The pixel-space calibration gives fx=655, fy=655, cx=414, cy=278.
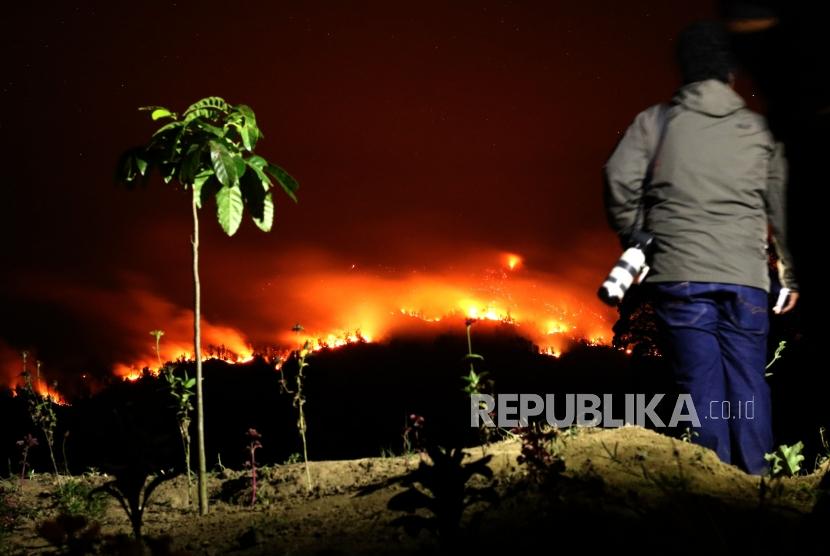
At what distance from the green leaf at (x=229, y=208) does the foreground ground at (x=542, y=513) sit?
1883 mm

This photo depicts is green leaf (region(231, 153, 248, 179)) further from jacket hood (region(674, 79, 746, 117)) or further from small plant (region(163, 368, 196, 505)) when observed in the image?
jacket hood (region(674, 79, 746, 117))

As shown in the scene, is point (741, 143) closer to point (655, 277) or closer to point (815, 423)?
point (655, 277)

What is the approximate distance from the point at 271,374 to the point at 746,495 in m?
17.3

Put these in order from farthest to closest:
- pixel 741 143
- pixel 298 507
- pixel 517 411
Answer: pixel 517 411
pixel 298 507
pixel 741 143

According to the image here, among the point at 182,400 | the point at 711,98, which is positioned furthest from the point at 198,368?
the point at 711,98

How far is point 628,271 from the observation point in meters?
3.18

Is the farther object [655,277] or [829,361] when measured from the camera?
[655,277]

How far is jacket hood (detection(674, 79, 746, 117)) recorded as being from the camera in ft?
10.9

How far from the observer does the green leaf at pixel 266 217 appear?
493 centimetres

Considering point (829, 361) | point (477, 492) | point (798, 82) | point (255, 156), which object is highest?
point (255, 156)

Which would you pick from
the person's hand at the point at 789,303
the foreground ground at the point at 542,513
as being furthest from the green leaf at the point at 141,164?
the person's hand at the point at 789,303

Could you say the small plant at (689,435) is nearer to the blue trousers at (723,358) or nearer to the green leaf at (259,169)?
the blue trousers at (723,358)

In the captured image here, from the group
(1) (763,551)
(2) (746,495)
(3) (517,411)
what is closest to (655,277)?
(2) (746,495)

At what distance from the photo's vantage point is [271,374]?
751 inches
